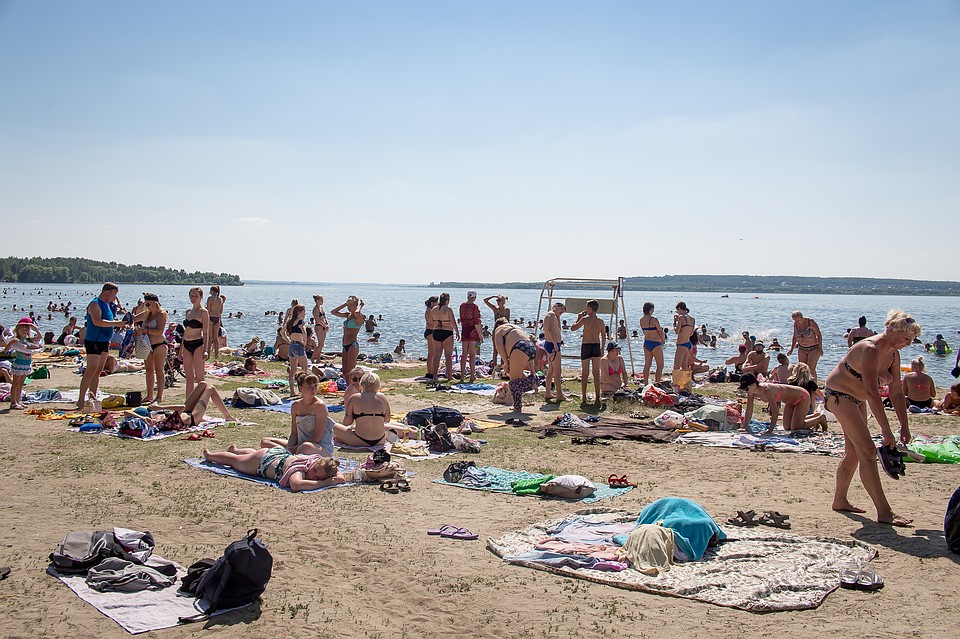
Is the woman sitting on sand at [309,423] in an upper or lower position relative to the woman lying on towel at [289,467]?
upper

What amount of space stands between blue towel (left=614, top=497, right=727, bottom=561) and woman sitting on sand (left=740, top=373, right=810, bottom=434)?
5108 millimetres

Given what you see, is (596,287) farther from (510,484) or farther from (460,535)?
(460,535)

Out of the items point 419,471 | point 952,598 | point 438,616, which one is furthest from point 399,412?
point 952,598

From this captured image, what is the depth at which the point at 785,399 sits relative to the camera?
1041cm

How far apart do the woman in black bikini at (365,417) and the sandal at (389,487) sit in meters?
1.73

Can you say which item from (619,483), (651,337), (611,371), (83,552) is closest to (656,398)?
(611,371)

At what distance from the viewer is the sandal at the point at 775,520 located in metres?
5.99

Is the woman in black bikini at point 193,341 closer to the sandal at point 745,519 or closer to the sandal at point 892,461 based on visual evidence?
the sandal at point 745,519

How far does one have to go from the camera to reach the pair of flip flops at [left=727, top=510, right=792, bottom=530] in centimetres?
601

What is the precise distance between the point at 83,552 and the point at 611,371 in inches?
418

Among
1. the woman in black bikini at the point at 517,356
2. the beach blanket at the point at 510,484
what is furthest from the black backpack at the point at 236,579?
the woman in black bikini at the point at 517,356

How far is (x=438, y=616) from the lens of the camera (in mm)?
4371

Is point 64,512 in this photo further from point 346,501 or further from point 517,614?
point 517,614

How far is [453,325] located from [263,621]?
40.7 feet
